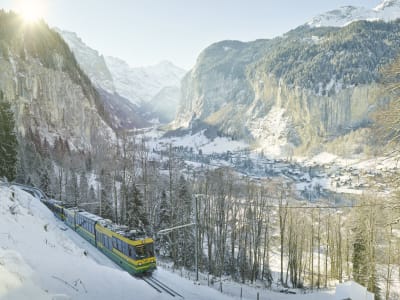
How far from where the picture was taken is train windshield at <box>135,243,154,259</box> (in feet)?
59.5

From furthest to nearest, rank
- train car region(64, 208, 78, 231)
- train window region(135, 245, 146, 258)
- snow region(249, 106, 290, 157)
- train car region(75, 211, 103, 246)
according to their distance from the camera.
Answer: snow region(249, 106, 290, 157) → train car region(64, 208, 78, 231) → train car region(75, 211, 103, 246) → train window region(135, 245, 146, 258)

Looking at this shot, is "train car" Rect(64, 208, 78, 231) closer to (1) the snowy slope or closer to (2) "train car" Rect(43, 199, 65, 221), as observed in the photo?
(2) "train car" Rect(43, 199, 65, 221)

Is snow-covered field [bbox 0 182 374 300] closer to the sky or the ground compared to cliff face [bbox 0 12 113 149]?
closer to the ground

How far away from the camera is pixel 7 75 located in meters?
67.6

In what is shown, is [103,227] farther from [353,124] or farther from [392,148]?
[353,124]

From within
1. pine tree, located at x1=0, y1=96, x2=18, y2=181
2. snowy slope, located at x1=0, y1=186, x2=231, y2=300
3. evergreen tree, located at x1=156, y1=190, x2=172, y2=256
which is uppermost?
pine tree, located at x1=0, y1=96, x2=18, y2=181

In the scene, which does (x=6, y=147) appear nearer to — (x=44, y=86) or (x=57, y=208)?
(x=57, y=208)

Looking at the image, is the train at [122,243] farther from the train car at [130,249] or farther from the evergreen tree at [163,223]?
the evergreen tree at [163,223]

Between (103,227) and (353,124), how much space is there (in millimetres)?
170575

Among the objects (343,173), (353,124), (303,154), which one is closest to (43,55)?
(343,173)

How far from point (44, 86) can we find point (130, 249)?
75.2 m

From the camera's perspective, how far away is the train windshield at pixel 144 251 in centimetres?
1814

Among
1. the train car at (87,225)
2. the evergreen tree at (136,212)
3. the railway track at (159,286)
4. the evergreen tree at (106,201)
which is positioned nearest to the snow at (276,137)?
the evergreen tree at (106,201)

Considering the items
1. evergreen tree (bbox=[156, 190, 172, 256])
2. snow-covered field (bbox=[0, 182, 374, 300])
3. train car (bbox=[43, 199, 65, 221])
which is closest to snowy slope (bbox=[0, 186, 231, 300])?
snow-covered field (bbox=[0, 182, 374, 300])
